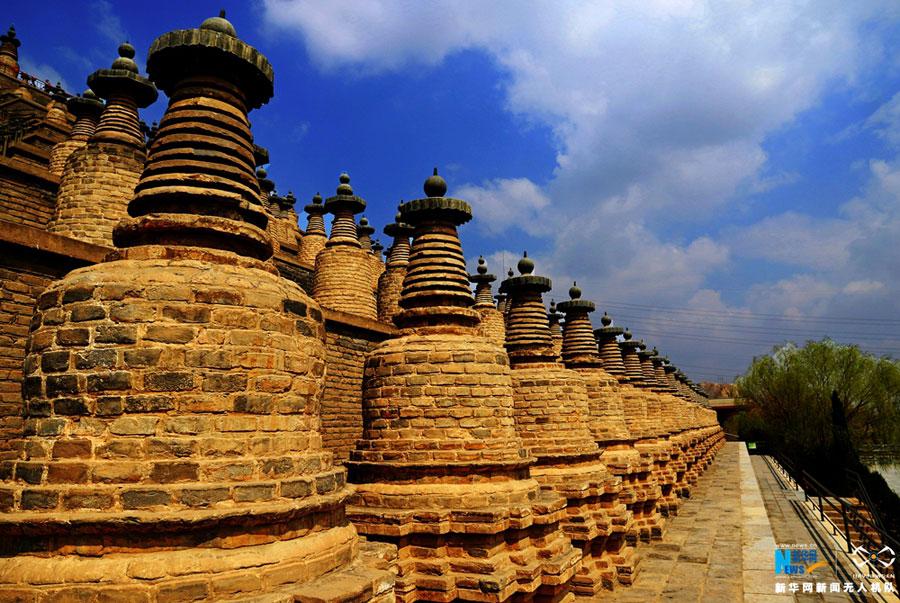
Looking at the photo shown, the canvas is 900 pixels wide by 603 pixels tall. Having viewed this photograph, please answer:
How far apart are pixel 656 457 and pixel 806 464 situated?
22.0m

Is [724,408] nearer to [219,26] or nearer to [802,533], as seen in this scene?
[802,533]

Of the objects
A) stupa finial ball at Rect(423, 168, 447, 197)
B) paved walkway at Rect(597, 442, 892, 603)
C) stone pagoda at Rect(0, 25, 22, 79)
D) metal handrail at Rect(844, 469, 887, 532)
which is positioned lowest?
paved walkway at Rect(597, 442, 892, 603)

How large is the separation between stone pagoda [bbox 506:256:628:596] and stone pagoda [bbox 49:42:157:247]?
304 inches

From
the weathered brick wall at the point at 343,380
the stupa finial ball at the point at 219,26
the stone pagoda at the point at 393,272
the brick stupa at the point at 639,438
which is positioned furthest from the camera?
the stone pagoda at the point at 393,272

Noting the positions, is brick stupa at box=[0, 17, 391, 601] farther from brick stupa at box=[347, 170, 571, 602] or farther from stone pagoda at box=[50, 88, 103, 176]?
stone pagoda at box=[50, 88, 103, 176]

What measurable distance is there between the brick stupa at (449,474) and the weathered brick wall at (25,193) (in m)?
9.29

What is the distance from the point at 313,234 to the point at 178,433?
2629cm

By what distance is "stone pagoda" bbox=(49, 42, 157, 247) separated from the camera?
35.9ft

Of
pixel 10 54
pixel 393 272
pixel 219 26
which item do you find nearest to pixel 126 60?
pixel 219 26

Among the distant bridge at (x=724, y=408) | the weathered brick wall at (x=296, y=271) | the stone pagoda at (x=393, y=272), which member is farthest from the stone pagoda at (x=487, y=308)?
the distant bridge at (x=724, y=408)

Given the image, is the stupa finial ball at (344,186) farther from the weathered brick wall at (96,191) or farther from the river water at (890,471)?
the river water at (890,471)

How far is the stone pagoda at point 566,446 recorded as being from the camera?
1108 cm

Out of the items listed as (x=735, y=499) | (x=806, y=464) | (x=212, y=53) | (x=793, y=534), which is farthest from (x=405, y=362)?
(x=806, y=464)

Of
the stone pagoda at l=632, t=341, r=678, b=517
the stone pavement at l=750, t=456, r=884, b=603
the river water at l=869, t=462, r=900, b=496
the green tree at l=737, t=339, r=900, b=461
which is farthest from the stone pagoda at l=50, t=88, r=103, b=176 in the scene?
the river water at l=869, t=462, r=900, b=496
